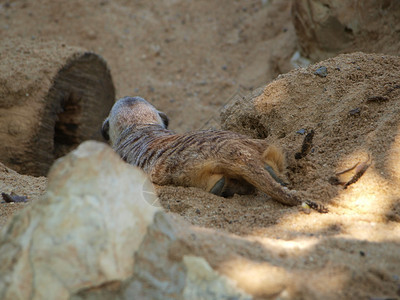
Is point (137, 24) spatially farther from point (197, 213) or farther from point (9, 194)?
point (197, 213)

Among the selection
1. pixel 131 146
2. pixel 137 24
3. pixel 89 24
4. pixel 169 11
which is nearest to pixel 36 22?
pixel 89 24

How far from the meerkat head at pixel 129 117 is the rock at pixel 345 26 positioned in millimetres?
2190

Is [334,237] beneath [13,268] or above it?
beneath

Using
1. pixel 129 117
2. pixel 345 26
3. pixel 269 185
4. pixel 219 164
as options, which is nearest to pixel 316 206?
pixel 269 185

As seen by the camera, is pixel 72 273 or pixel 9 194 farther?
pixel 9 194

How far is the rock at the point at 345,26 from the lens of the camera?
4945mm

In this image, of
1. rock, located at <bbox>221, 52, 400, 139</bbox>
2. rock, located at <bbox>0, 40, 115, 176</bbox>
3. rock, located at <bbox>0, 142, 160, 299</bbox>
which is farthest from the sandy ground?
rock, located at <bbox>0, 40, 115, 176</bbox>

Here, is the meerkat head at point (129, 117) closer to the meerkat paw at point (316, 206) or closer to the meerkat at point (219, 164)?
the meerkat at point (219, 164)

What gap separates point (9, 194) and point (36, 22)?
505 cm

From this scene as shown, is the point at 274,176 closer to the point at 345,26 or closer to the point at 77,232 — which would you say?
the point at 77,232

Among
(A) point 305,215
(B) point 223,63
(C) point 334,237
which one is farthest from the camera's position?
(B) point 223,63

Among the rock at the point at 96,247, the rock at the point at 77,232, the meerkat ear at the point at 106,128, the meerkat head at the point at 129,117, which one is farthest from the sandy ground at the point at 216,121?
the meerkat ear at the point at 106,128

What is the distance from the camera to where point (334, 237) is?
2127 millimetres

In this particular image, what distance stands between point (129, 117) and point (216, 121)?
1.11 metres
